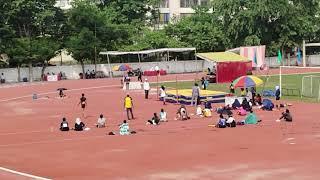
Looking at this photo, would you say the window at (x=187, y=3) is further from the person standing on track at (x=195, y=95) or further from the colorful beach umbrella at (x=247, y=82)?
the colorful beach umbrella at (x=247, y=82)

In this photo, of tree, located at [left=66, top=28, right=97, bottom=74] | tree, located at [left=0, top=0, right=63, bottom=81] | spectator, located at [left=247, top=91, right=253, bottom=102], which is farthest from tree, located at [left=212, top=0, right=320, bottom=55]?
spectator, located at [left=247, top=91, right=253, bottom=102]

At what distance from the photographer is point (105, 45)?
244ft

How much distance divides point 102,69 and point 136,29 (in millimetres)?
10290

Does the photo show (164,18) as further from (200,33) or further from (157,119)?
(157,119)

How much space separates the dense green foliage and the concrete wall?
45.7 inches

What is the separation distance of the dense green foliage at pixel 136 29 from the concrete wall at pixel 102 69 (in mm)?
1160

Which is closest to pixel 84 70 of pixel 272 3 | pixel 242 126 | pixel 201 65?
pixel 201 65

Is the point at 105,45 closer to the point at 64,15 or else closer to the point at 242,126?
the point at 64,15

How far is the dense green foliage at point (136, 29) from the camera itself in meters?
69.7

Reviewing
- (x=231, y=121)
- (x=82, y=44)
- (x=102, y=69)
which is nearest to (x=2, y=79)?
(x=82, y=44)

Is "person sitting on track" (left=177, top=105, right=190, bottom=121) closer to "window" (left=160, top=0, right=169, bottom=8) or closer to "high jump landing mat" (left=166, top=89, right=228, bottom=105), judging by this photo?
"high jump landing mat" (left=166, top=89, right=228, bottom=105)

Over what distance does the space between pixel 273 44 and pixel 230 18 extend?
6.87 metres

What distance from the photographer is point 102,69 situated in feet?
242

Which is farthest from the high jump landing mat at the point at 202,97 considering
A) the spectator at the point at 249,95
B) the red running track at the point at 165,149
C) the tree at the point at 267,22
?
the tree at the point at 267,22
